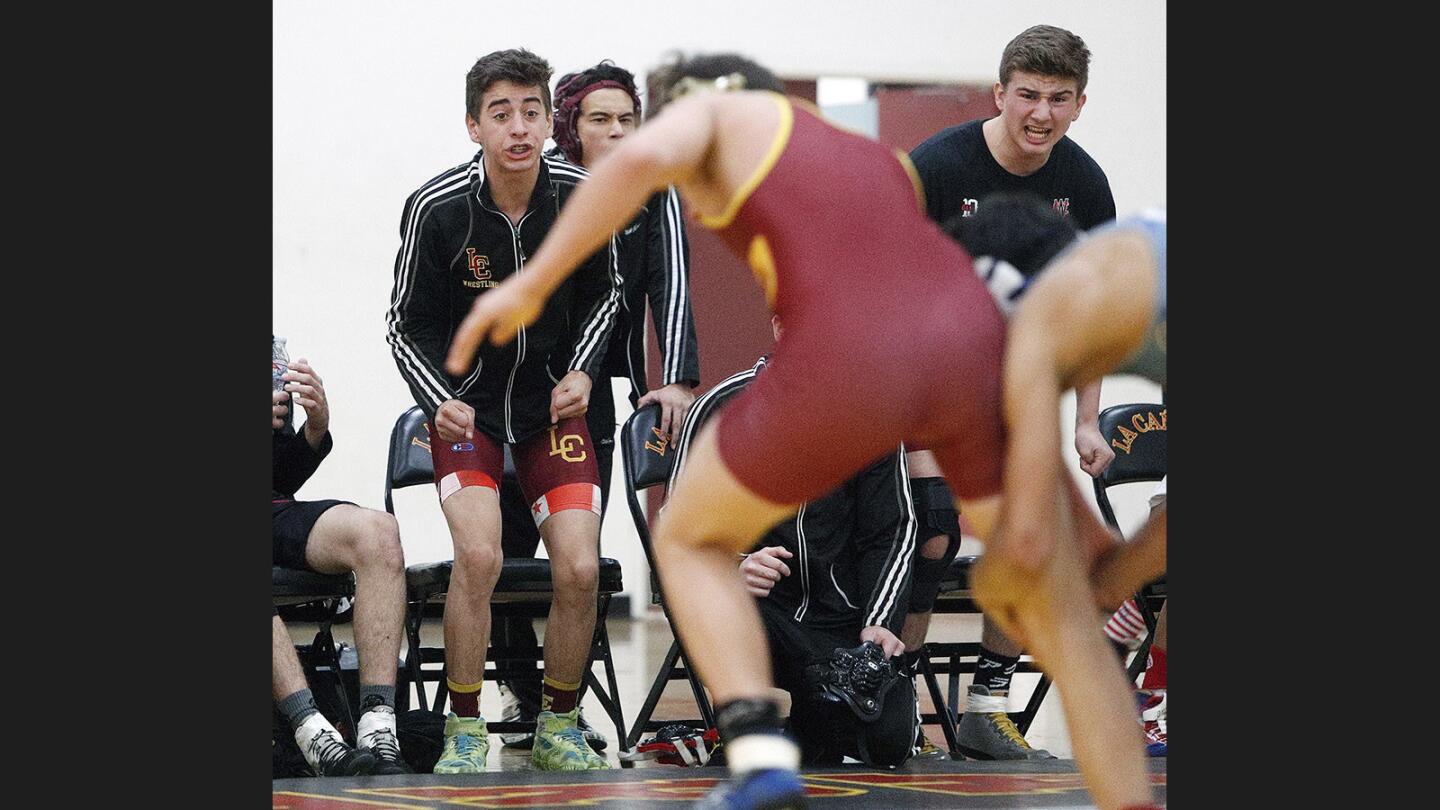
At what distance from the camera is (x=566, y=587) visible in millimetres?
4125

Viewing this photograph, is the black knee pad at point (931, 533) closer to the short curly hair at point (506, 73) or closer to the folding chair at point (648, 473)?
the folding chair at point (648, 473)

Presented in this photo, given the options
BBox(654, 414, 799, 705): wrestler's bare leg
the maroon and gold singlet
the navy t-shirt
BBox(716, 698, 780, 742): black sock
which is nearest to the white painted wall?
the navy t-shirt

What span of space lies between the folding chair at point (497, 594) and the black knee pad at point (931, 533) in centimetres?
80

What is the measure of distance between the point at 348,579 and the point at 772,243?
2.18 meters

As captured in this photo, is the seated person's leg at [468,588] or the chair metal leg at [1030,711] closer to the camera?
the seated person's leg at [468,588]

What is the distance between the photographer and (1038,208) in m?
2.54

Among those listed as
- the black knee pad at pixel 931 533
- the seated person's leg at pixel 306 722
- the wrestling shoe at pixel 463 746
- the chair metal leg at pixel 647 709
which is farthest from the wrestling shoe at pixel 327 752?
the black knee pad at pixel 931 533

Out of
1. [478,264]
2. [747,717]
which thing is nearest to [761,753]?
[747,717]

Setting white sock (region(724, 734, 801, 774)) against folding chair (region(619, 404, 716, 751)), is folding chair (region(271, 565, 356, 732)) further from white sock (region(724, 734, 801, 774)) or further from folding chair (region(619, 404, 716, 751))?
white sock (region(724, 734, 801, 774))

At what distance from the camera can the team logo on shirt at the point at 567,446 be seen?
4246mm

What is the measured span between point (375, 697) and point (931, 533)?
150cm

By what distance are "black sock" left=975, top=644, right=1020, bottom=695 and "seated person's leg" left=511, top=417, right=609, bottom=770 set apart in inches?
42.4

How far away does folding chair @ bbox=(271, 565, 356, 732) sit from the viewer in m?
4.04

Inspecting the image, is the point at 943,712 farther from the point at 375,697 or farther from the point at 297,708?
the point at 297,708
